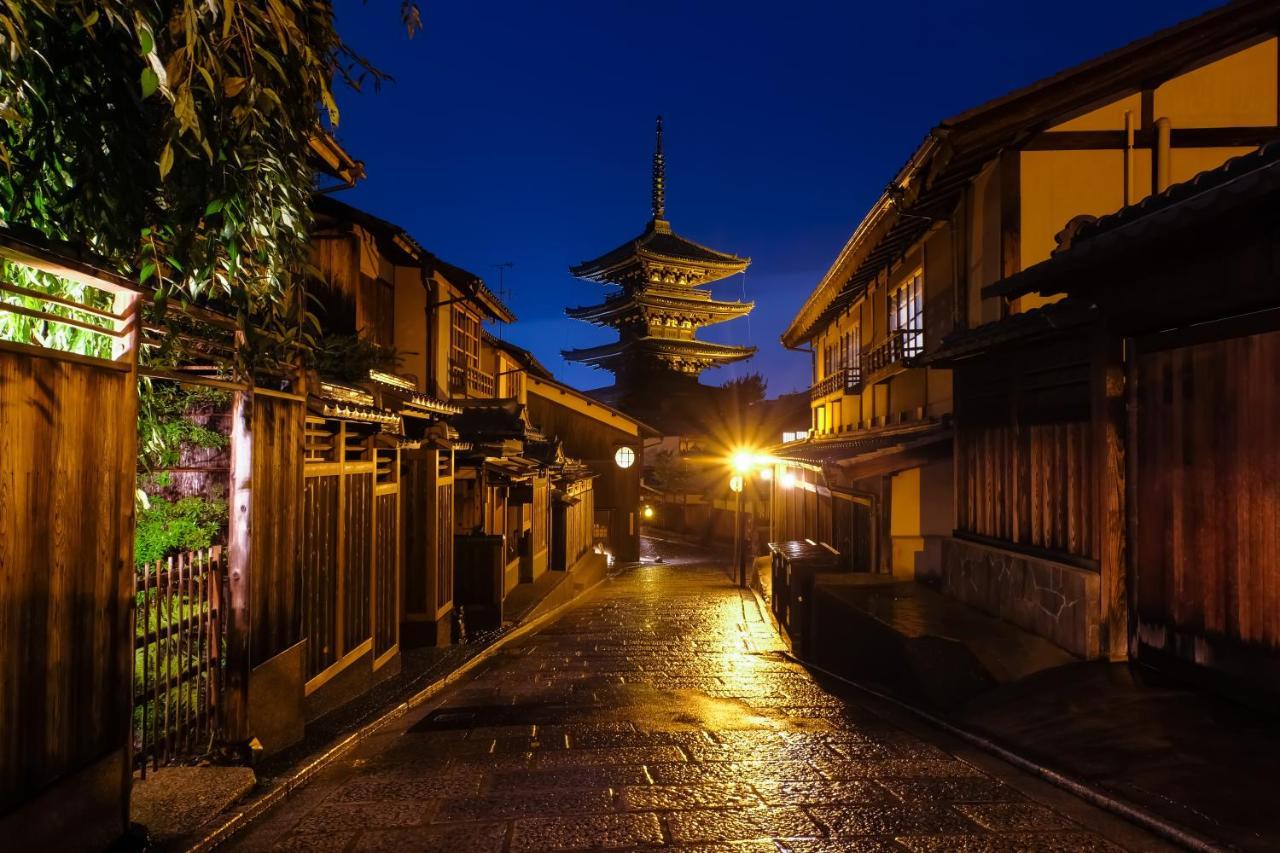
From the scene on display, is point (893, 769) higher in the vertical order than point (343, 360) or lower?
lower

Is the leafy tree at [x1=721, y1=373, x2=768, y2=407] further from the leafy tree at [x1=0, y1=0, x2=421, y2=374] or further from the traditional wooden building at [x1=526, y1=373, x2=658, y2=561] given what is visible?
the leafy tree at [x1=0, y1=0, x2=421, y2=374]

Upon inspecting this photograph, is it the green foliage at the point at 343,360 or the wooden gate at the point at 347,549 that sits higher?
the green foliage at the point at 343,360

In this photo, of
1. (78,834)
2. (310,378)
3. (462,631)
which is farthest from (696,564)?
(78,834)

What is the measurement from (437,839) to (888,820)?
2.78m

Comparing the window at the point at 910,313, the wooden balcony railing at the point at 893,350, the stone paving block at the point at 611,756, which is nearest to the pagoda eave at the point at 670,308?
the wooden balcony railing at the point at 893,350

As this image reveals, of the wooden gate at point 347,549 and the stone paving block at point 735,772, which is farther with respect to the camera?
the wooden gate at point 347,549

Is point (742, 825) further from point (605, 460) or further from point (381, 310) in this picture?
point (605, 460)

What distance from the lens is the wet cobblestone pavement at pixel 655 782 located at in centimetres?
450

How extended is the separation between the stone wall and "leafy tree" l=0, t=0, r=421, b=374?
7.69m

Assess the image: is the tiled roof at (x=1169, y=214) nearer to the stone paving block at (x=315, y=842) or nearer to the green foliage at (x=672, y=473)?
the stone paving block at (x=315, y=842)

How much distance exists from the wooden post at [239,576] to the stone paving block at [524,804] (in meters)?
A: 2.07

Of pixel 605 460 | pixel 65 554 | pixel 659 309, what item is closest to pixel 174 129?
pixel 65 554

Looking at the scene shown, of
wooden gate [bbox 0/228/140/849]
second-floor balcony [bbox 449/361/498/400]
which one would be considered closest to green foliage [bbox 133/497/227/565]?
wooden gate [bbox 0/228/140/849]

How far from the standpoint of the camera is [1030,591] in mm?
8648
